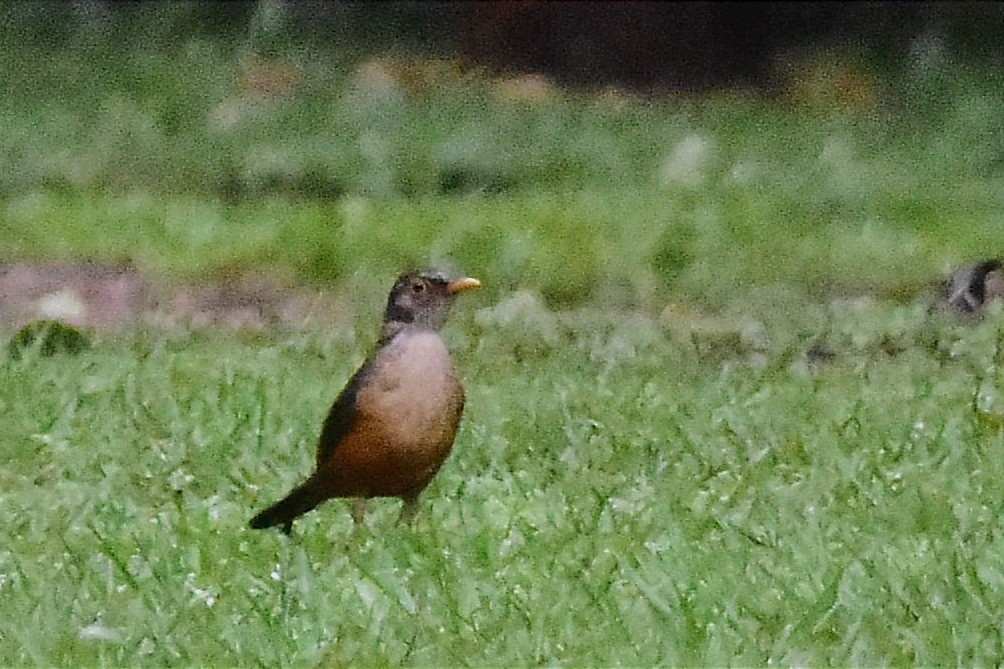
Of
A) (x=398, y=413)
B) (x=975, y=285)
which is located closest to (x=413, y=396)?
(x=398, y=413)

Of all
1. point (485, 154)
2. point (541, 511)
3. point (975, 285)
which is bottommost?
point (541, 511)

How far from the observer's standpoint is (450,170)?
165 inches

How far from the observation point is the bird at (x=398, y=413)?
305 cm

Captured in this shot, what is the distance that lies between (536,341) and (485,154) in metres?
0.45

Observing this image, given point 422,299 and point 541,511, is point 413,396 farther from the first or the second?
point 541,511

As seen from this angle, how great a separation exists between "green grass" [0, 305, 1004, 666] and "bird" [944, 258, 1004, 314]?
6cm

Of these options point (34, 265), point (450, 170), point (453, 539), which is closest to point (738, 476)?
point (453, 539)

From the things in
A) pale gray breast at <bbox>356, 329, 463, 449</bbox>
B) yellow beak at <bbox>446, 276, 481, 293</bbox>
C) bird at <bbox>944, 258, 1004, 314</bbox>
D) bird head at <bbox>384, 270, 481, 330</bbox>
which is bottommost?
bird at <bbox>944, 258, 1004, 314</bbox>

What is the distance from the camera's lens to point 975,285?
4223 mm

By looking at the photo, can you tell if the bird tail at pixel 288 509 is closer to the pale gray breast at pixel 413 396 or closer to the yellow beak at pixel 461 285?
the pale gray breast at pixel 413 396

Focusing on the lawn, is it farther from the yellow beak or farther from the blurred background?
the yellow beak

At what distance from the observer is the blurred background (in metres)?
4.13

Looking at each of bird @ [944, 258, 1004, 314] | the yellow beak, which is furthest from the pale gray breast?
bird @ [944, 258, 1004, 314]

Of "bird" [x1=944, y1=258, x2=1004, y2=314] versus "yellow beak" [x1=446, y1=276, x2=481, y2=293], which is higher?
"yellow beak" [x1=446, y1=276, x2=481, y2=293]
